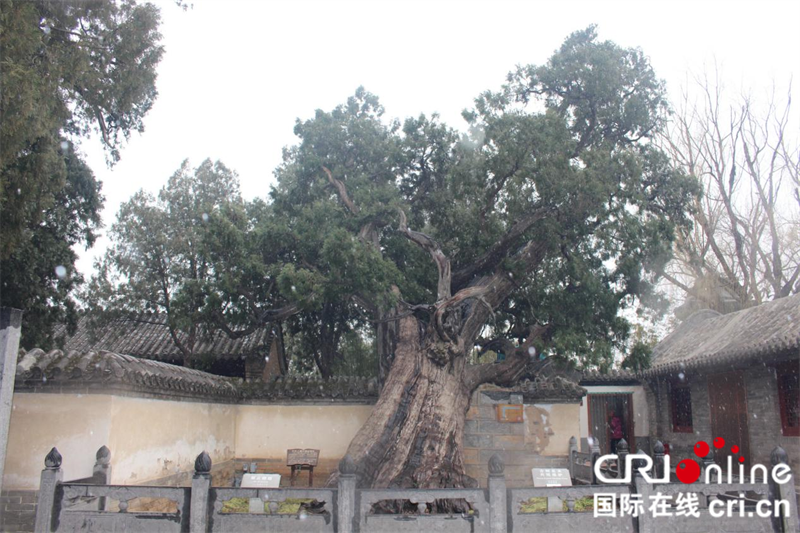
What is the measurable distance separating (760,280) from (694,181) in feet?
34.0

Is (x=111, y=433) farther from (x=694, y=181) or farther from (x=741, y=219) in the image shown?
(x=741, y=219)

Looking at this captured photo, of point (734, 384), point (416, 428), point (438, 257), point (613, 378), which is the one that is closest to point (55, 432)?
point (416, 428)

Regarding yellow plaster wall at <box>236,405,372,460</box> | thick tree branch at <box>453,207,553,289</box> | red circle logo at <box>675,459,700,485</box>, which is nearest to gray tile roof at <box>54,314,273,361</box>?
yellow plaster wall at <box>236,405,372,460</box>

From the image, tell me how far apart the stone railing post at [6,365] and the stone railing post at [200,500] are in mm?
2665

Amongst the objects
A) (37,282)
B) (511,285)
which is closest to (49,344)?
(37,282)

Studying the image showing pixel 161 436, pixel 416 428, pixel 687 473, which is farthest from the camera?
pixel 416 428

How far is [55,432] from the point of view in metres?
7.24

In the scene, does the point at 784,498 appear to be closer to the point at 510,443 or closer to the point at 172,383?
the point at 510,443

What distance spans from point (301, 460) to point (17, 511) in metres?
4.29

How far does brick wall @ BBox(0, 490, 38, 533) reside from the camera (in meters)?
6.79

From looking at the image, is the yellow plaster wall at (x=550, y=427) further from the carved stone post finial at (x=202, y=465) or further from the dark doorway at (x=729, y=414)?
the carved stone post finial at (x=202, y=465)

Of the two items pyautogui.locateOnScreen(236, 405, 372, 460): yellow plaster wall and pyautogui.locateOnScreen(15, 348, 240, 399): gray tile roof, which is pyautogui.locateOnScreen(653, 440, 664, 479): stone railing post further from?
pyautogui.locateOnScreen(15, 348, 240, 399): gray tile roof

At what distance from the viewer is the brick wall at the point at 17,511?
267 inches

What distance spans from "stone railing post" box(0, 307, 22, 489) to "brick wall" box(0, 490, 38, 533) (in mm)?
212
